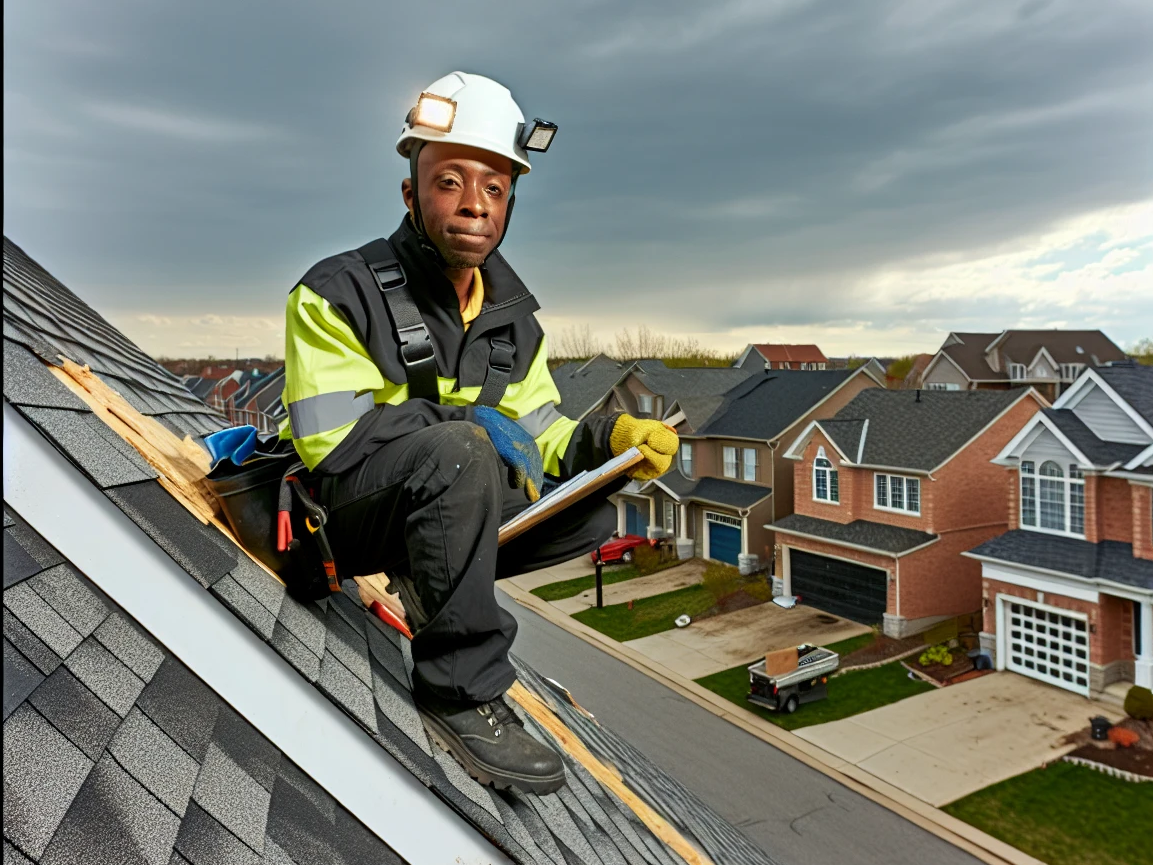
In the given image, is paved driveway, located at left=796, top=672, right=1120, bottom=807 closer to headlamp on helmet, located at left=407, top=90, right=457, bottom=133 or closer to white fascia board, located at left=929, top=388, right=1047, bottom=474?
white fascia board, located at left=929, top=388, right=1047, bottom=474

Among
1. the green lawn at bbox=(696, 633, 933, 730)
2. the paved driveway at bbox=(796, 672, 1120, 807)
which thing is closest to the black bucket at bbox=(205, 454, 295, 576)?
the paved driveway at bbox=(796, 672, 1120, 807)

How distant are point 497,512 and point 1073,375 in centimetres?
6686

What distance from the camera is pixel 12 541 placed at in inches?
75.7

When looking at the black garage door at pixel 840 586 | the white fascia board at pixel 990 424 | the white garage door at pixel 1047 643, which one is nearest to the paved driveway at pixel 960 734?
the white garage door at pixel 1047 643

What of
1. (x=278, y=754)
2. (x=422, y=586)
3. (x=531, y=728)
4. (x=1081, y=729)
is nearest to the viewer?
(x=278, y=754)

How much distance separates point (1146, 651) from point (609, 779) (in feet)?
64.1

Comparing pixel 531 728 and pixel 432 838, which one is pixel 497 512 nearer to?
pixel 432 838

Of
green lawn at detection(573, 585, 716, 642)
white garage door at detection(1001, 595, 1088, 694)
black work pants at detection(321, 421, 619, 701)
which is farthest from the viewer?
green lawn at detection(573, 585, 716, 642)

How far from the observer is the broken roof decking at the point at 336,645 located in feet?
7.03

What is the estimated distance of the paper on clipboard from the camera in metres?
2.80

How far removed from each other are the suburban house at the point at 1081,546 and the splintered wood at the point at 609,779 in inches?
727

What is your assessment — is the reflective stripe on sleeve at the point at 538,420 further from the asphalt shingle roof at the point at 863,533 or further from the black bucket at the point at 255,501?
the asphalt shingle roof at the point at 863,533

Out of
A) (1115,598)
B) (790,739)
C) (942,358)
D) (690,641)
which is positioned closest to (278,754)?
(790,739)

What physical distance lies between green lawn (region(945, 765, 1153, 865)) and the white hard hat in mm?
15876
